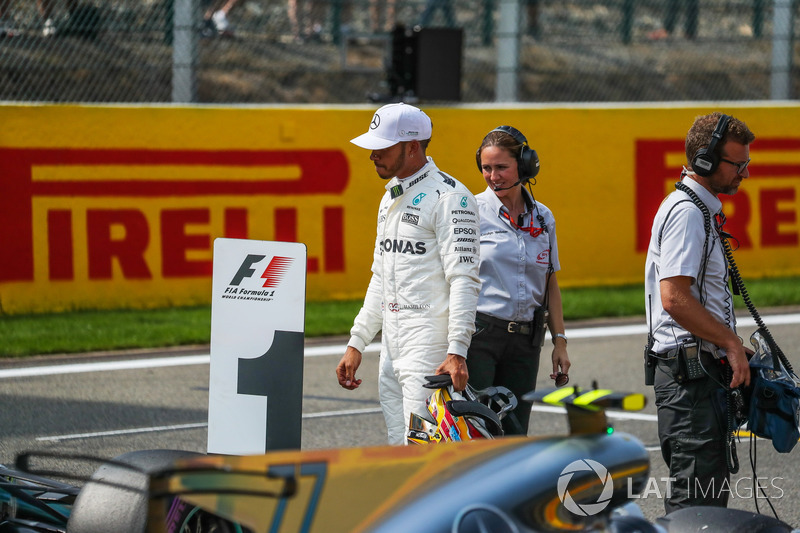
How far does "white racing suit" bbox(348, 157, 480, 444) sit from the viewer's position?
14.9ft

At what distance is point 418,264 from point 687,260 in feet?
3.57

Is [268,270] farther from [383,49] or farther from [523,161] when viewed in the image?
[383,49]

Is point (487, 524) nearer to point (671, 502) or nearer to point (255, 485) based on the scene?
point (255, 485)

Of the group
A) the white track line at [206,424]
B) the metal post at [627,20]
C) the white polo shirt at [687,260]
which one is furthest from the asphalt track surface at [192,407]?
the metal post at [627,20]

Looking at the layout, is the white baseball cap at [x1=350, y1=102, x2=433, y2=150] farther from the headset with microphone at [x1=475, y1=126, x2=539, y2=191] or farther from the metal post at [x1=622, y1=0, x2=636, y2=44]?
the metal post at [x1=622, y1=0, x2=636, y2=44]

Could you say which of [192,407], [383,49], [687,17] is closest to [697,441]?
[192,407]

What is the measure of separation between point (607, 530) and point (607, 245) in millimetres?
10337

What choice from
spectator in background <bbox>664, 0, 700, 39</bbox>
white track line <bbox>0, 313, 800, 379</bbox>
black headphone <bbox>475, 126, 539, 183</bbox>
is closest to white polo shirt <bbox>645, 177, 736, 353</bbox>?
black headphone <bbox>475, 126, 539, 183</bbox>

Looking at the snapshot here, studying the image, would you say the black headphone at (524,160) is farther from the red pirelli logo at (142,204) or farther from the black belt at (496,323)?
the red pirelli logo at (142,204)

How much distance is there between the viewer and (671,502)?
14.3 ft

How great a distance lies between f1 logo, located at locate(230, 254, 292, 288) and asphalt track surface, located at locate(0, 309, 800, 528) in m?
1.62

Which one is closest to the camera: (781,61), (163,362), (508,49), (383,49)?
(163,362)

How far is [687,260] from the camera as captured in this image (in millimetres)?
4293

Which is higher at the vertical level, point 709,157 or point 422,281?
point 709,157
